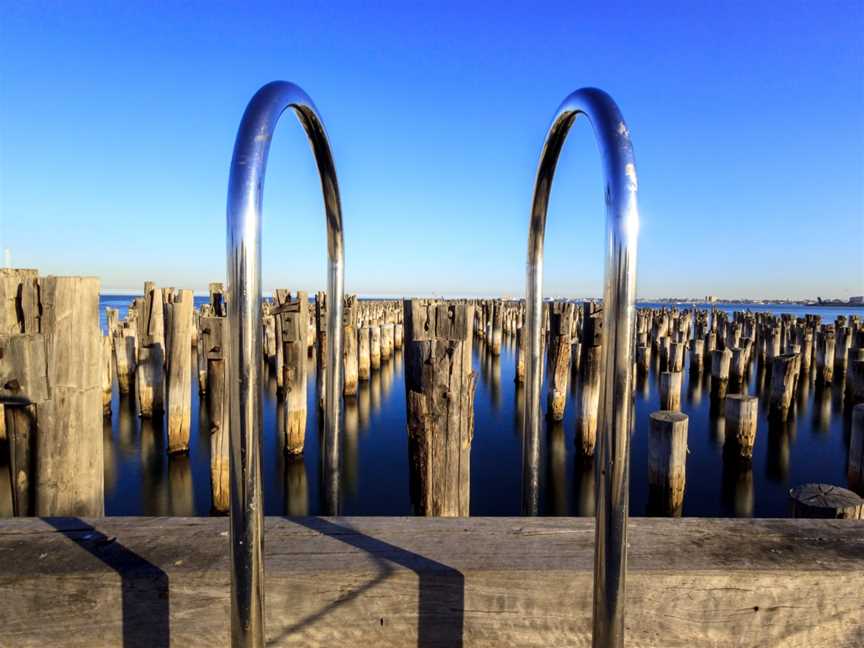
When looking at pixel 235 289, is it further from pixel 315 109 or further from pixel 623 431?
pixel 315 109

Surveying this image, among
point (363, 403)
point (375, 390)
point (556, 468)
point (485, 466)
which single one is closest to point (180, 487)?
point (485, 466)

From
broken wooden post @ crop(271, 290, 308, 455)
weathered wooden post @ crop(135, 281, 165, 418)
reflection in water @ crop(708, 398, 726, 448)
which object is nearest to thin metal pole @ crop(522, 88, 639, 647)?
broken wooden post @ crop(271, 290, 308, 455)

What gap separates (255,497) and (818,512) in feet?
8.25

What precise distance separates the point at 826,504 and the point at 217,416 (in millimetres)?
5631

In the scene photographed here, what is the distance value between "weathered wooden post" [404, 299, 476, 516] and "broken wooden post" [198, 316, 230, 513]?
3738mm

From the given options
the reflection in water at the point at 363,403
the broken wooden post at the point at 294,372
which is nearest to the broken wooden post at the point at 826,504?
the broken wooden post at the point at 294,372

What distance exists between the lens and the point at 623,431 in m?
1.01

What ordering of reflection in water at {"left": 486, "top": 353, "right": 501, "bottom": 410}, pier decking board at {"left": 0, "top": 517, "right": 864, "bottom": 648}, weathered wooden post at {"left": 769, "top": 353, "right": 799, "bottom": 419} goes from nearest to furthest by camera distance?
pier decking board at {"left": 0, "top": 517, "right": 864, "bottom": 648} < weathered wooden post at {"left": 769, "top": 353, "right": 799, "bottom": 419} < reflection in water at {"left": 486, "top": 353, "right": 501, "bottom": 410}

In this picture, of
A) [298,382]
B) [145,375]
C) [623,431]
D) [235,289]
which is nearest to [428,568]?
[623,431]

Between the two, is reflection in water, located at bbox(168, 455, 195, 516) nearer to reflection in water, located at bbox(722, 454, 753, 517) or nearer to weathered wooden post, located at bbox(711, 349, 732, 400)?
reflection in water, located at bbox(722, 454, 753, 517)

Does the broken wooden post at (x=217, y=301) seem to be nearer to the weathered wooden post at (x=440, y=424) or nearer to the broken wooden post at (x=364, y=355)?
the broken wooden post at (x=364, y=355)

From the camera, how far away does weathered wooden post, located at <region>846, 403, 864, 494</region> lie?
619 cm

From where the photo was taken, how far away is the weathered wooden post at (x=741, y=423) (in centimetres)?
815

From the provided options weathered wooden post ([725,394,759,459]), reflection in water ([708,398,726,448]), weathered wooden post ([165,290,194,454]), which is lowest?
reflection in water ([708,398,726,448])
